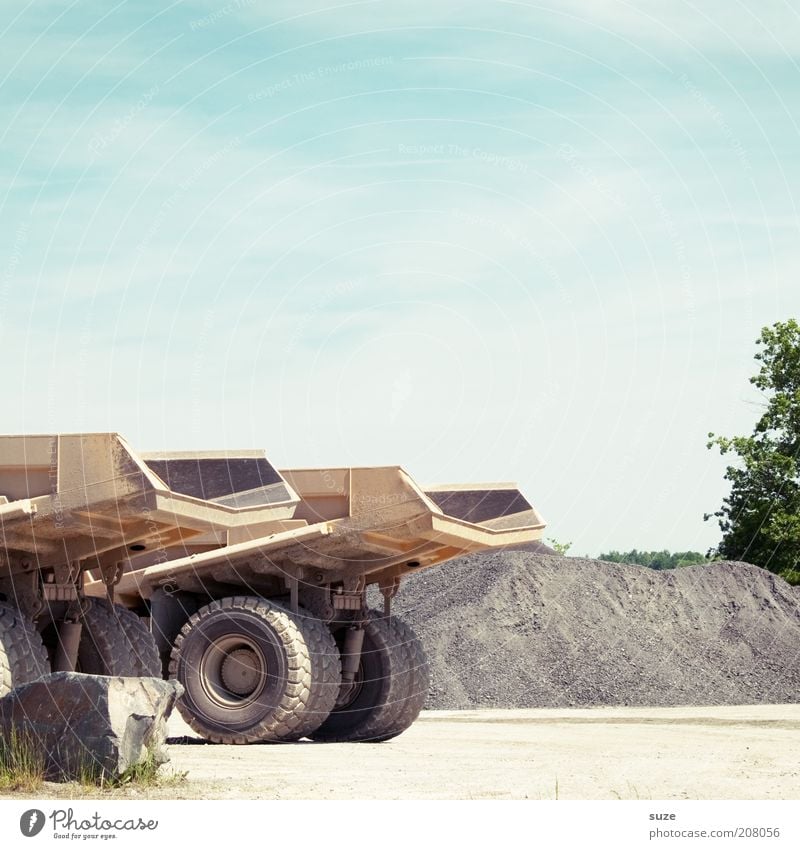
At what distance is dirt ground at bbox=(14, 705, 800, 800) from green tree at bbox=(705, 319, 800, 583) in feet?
56.7

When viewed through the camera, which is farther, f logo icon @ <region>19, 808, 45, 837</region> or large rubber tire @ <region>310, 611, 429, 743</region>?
large rubber tire @ <region>310, 611, 429, 743</region>

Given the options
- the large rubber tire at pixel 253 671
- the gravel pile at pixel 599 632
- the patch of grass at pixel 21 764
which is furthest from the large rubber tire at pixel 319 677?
the gravel pile at pixel 599 632

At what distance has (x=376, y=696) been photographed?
17.3 meters

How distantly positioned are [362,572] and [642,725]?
5790 mm

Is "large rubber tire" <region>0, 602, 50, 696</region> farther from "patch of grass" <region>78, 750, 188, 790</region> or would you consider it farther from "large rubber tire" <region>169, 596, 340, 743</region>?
"large rubber tire" <region>169, 596, 340, 743</region>

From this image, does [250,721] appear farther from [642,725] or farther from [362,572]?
[642,725]

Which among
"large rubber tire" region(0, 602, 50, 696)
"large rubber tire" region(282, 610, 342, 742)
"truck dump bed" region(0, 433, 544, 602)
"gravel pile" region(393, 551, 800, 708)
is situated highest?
"truck dump bed" region(0, 433, 544, 602)

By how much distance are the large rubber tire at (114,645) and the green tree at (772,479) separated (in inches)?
935

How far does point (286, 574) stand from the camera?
53.1 feet

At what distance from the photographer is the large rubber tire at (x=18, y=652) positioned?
1263cm

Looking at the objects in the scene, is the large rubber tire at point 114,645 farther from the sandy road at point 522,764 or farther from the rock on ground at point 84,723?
the rock on ground at point 84,723

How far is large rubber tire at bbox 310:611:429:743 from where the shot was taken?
56.7 feet

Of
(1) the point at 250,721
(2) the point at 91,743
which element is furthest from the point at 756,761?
(2) the point at 91,743

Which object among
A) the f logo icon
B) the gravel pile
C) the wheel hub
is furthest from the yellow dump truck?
the gravel pile
